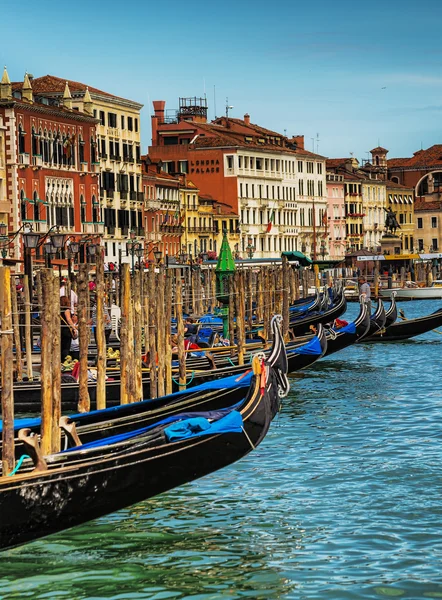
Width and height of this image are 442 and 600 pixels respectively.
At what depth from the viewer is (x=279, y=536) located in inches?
413

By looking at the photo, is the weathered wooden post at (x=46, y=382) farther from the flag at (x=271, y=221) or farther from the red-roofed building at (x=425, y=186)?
the red-roofed building at (x=425, y=186)

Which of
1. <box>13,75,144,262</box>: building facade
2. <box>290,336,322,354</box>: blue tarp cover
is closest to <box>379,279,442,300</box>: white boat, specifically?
<box>13,75,144,262</box>: building facade

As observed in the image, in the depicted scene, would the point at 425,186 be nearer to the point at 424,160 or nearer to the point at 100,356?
the point at 424,160

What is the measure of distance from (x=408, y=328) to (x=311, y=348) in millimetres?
10800

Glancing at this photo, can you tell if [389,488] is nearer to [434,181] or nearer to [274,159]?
[274,159]

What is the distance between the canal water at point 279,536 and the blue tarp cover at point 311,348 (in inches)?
138

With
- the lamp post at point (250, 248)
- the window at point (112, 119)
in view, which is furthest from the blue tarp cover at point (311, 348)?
the lamp post at point (250, 248)

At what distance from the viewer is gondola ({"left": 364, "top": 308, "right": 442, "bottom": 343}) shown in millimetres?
29031

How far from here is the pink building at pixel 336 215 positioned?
275ft

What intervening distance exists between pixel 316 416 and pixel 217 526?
6520mm

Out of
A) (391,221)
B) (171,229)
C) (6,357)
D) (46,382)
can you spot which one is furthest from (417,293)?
(6,357)

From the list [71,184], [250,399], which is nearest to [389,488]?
[250,399]

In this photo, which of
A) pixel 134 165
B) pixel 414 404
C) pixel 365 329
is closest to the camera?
pixel 414 404

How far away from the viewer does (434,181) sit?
100000 millimetres
